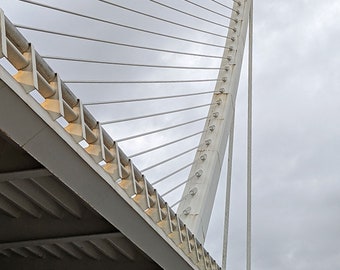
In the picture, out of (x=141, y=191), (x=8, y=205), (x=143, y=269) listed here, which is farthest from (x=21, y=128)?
(x=143, y=269)

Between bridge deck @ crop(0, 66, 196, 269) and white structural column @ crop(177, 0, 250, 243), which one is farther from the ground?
white structural column @ crop(177, 0, 250, 243)

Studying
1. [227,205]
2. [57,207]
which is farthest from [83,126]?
[227,205]

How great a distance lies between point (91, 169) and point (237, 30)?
1028 cm

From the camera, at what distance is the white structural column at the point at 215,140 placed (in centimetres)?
1438

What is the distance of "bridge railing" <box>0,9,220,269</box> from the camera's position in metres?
6.99

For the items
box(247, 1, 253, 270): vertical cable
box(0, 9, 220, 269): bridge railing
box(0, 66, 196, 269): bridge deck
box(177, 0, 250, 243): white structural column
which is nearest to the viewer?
box(0, 9, 220, 269): bridge railing

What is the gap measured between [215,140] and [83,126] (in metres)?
7.49

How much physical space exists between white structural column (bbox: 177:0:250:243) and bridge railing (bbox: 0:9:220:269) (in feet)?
6.95

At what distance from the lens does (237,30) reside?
58.9 ft

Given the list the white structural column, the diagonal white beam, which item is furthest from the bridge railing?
the white structural column

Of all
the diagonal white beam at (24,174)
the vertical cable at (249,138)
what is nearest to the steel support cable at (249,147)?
the vertical cable at (249,138)

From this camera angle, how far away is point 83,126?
8.29m

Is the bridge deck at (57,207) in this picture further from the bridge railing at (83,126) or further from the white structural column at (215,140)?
the white structural column at (215,140)

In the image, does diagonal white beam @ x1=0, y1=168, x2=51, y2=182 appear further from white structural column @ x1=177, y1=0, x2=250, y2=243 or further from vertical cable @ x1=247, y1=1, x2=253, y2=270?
vertical cable @ x1=247, y1=1, x2=253, y2=270
